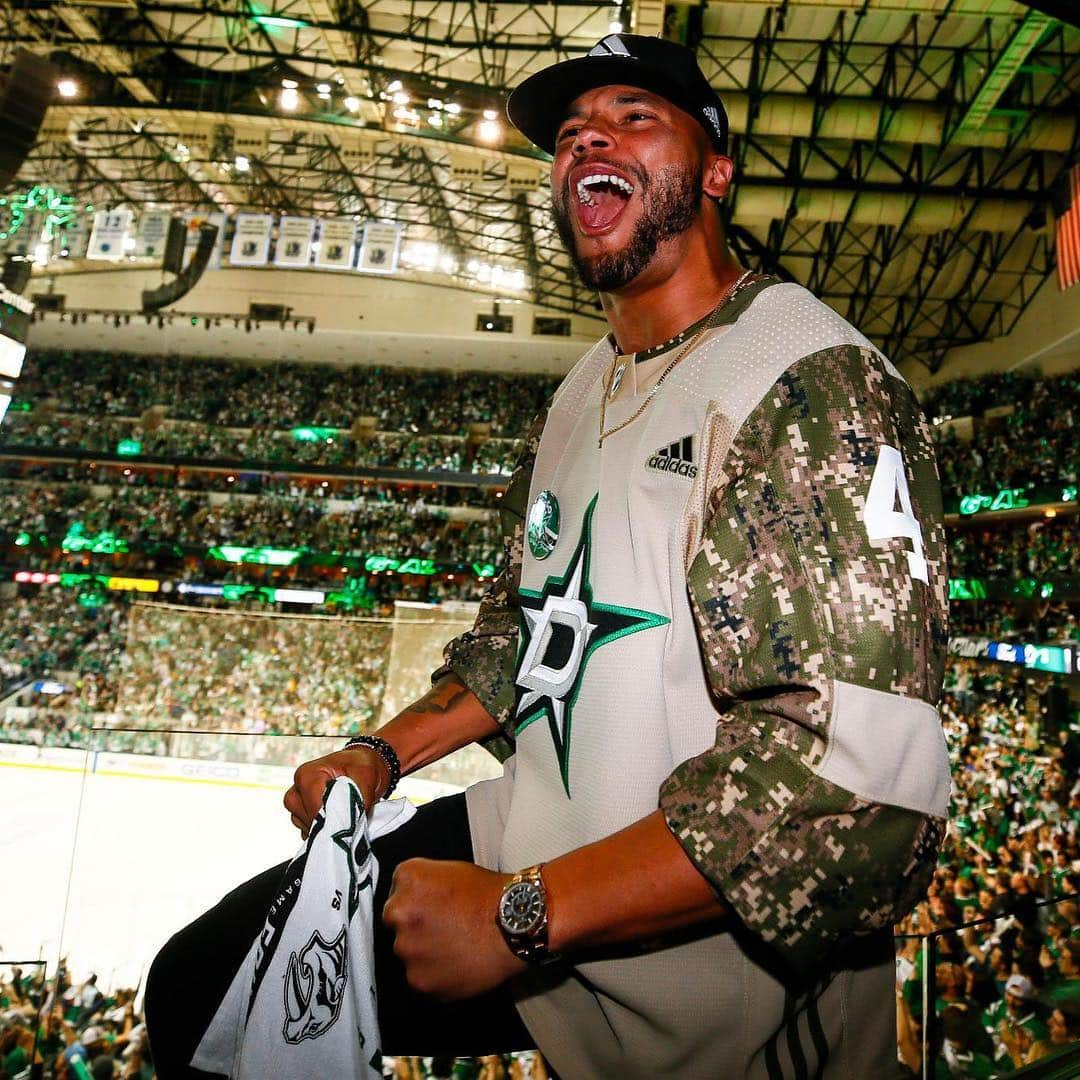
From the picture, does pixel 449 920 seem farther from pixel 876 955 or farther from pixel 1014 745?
pixel 1014 745

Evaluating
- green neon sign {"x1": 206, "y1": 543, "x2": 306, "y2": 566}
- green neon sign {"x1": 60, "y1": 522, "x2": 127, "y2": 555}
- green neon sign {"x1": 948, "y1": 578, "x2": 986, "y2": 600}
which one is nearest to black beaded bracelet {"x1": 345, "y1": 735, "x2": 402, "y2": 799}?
green neon sign {"x1": 948, "y1": 578, "x2": 986, "y2": 600}

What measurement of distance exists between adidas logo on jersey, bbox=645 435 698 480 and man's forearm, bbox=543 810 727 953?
0.36 m

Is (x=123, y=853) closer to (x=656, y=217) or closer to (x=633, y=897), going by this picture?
(x=633, y=897)

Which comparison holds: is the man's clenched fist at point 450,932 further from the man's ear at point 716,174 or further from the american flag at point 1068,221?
the american flag at point 1068,221

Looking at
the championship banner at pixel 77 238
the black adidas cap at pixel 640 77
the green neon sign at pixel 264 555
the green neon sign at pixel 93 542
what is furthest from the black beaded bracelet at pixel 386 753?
the green neon sign at pixel 93 542

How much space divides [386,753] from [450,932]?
19.7 inches

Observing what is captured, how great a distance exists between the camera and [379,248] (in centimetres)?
1470

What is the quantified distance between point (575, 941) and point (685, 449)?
501 mm

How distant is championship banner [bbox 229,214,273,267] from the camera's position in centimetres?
1476

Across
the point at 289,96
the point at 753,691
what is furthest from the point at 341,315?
the point at 753,691

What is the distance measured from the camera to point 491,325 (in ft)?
79.9

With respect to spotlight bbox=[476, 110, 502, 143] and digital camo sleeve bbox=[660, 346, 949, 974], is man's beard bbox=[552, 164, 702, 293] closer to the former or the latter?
digital camo sleeve bbox=[660, 346, 949, 974]

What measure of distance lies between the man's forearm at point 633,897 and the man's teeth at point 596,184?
0.80 metres

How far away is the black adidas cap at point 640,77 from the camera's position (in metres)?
1.04
